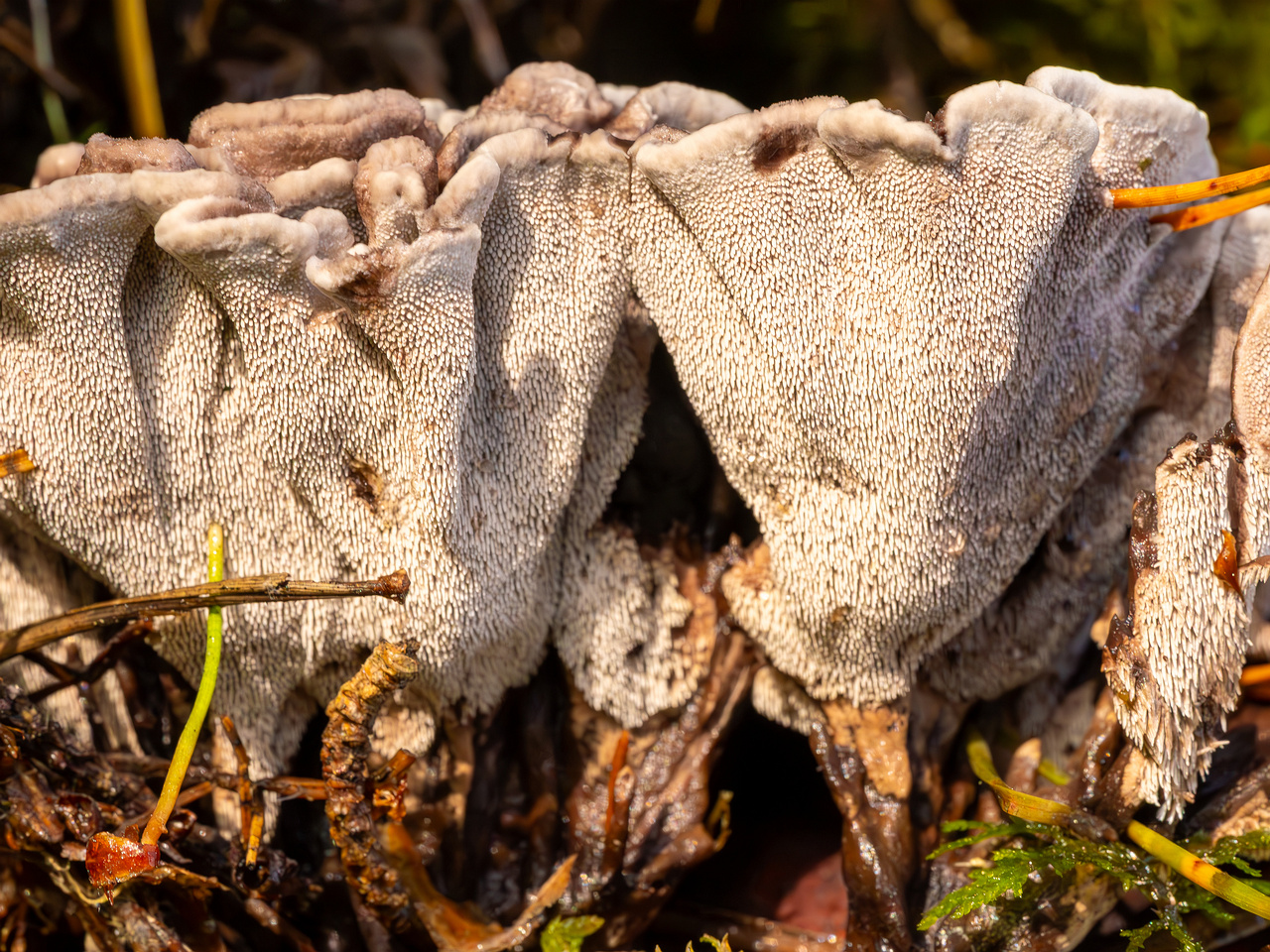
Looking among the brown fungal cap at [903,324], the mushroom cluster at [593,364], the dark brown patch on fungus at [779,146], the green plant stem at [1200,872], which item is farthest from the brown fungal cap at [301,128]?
the green plant stem at [1200,872]

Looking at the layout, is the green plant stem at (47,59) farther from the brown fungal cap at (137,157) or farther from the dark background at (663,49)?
the brown fungal cap at (137,157)

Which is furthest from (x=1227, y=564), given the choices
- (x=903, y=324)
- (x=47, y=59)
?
(x=47, y=59)

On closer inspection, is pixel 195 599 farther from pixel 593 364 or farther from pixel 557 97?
pixel 557 97

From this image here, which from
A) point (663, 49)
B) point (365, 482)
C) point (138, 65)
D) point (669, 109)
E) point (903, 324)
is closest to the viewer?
point (903, 324)

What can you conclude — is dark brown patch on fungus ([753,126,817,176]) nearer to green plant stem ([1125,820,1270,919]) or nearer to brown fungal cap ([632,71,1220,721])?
brown fungal cap ([632,71,1220,721])

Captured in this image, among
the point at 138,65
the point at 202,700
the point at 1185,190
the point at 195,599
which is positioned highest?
the point at 138,65

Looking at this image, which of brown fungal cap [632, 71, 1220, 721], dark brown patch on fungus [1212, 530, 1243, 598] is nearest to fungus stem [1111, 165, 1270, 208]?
brown fungal cap [632, 71, 1220, 721]

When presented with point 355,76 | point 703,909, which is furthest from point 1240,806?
point 355,76
